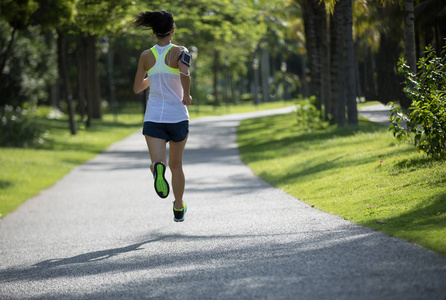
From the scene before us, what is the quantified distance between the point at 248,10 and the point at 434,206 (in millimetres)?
27754

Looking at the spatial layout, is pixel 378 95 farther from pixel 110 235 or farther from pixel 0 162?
pixel 0 162

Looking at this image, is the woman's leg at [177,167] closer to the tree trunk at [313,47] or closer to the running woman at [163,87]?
the running woman at [163,87]

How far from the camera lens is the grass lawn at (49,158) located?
608 inches

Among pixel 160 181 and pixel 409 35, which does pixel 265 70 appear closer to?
pixel 409 35

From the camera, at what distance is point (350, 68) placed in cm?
2038

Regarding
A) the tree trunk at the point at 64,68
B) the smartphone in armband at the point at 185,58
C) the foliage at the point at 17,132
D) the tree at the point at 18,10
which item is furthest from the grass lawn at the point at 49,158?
the smartphone in armband at the point at 185,58

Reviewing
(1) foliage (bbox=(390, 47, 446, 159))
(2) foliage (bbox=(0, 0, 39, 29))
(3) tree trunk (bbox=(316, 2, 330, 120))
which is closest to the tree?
(2) foliage (bbox=(0, 0, 39, 29))

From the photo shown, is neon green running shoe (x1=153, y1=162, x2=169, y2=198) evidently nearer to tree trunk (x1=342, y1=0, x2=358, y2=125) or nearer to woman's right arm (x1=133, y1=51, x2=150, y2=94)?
woman's right arm (x1=133, y1=51, x2=150, y2=94)

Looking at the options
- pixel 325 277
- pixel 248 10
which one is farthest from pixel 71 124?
pixel 325 277

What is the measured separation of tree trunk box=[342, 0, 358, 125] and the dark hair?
42.2ft

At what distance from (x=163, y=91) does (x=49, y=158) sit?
1600 centimetres

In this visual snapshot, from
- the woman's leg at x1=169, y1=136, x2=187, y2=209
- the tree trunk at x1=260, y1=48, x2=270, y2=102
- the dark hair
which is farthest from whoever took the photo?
the tree trunk at x1=260, y1=48, x2=270, y2=102

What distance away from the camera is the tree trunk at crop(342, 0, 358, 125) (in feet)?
64.0

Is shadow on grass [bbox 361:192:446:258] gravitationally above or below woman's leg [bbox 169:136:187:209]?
below
